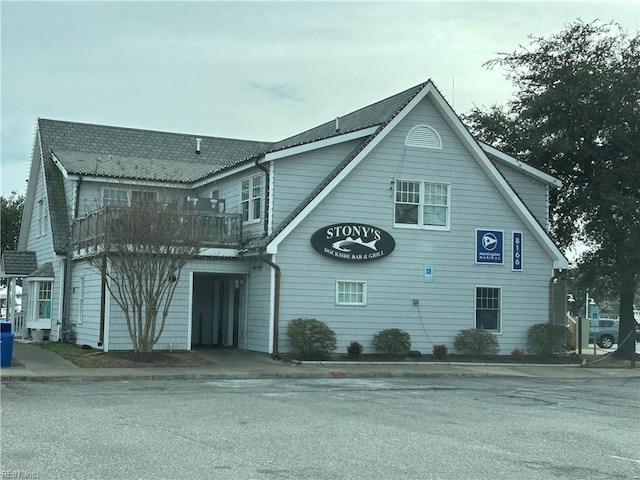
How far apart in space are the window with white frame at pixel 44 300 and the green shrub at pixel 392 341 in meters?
12.4

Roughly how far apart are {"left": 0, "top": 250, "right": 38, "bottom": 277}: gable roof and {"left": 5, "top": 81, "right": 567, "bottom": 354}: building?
228cm

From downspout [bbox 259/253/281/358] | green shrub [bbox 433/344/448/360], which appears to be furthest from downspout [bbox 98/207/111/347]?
green shrub [bbox 433/344/448/360]

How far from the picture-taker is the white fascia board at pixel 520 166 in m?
27.6

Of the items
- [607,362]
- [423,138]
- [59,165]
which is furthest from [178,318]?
[607,362]

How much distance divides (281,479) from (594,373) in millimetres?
18261

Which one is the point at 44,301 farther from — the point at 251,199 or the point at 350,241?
the point at 350,241

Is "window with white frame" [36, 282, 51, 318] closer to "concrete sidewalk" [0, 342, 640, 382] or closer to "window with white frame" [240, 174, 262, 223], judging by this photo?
"concrete sidewalk" [0, 342, 640, 382]

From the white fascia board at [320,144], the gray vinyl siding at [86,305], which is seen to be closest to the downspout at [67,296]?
the gray vinyl siding at [86,305]

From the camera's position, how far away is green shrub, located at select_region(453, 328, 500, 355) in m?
25.5

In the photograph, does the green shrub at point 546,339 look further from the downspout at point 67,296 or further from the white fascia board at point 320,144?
the downspout at point 67,296

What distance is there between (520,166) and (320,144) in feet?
25.4

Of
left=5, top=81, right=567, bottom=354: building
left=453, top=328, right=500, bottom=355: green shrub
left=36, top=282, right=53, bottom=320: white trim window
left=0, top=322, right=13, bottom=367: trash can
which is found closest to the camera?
left=0, top=322, right=13, bottom=367: trash can

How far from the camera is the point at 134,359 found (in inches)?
832

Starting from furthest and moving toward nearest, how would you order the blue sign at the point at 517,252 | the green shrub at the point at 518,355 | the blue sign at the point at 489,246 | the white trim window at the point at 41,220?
the white trim window at the point at 41,220 < the blue sign at the point at 517,252 < the blue sign at the point at 489,246 < the green shrub at the point at 518,355
